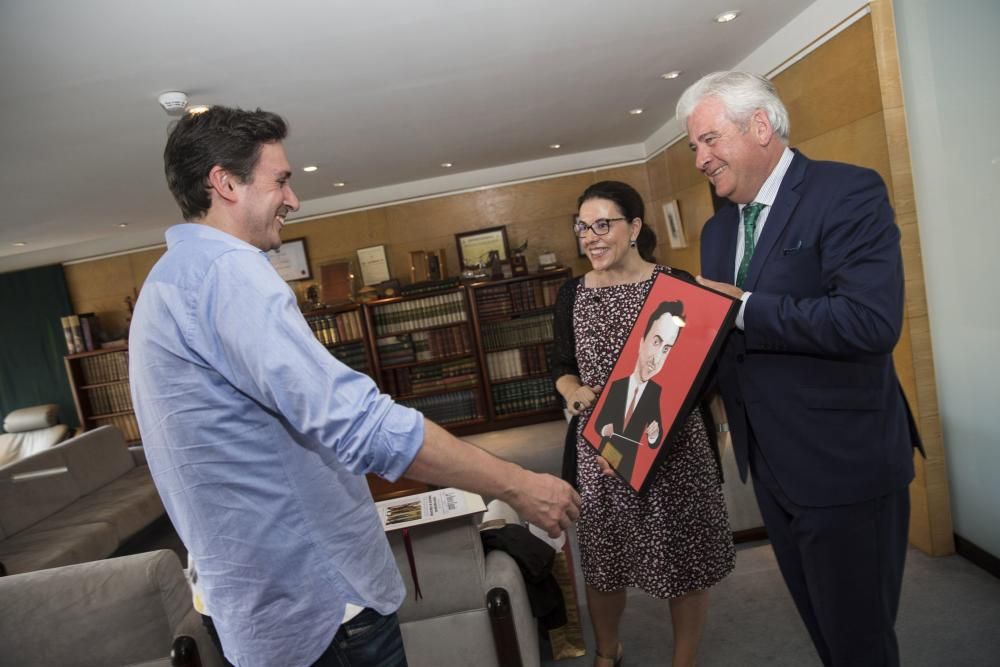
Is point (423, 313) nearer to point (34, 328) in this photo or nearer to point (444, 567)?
point (34, 328)

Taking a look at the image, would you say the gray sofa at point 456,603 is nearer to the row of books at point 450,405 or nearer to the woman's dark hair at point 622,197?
the woman's dark hair at point 622,197

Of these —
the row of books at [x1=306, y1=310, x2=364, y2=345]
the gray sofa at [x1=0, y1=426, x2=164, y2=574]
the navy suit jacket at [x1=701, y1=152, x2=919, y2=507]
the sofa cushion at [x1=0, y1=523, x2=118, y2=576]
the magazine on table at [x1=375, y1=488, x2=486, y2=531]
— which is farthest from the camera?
the row of books at [x1=306, y1=310, x2=364, y2=345]

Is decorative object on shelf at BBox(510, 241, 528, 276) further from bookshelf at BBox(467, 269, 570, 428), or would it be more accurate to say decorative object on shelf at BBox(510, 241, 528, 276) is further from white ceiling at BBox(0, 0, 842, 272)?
white ceiling at BBox(0, 0, 842, 272)

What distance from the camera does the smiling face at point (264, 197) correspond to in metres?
1.14

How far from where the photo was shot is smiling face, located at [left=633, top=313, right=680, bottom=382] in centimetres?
147

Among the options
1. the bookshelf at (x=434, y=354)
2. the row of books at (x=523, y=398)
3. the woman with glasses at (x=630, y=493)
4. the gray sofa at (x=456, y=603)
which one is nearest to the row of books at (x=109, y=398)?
the bookshelf at (x=434, y=354)

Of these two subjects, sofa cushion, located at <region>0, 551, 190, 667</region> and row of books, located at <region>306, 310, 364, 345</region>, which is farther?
row of books, located at <region>306, 310, 364, 345</region>

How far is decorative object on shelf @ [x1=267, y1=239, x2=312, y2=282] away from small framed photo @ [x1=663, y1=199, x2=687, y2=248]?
381 centimetres

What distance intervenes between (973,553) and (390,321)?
17.0ft

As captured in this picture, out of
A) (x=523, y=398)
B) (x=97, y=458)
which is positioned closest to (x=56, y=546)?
(x=97, y=458)

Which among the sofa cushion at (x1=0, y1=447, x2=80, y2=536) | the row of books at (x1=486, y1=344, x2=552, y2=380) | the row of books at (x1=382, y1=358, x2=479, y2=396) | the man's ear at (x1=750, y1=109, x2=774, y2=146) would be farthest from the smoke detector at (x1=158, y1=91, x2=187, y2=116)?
the row of books at (x1=486, y1=344, x2=552, y2=380)

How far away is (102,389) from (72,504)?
2.83 metres

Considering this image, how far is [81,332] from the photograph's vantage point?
6895 millimetres

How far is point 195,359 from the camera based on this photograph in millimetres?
1014
